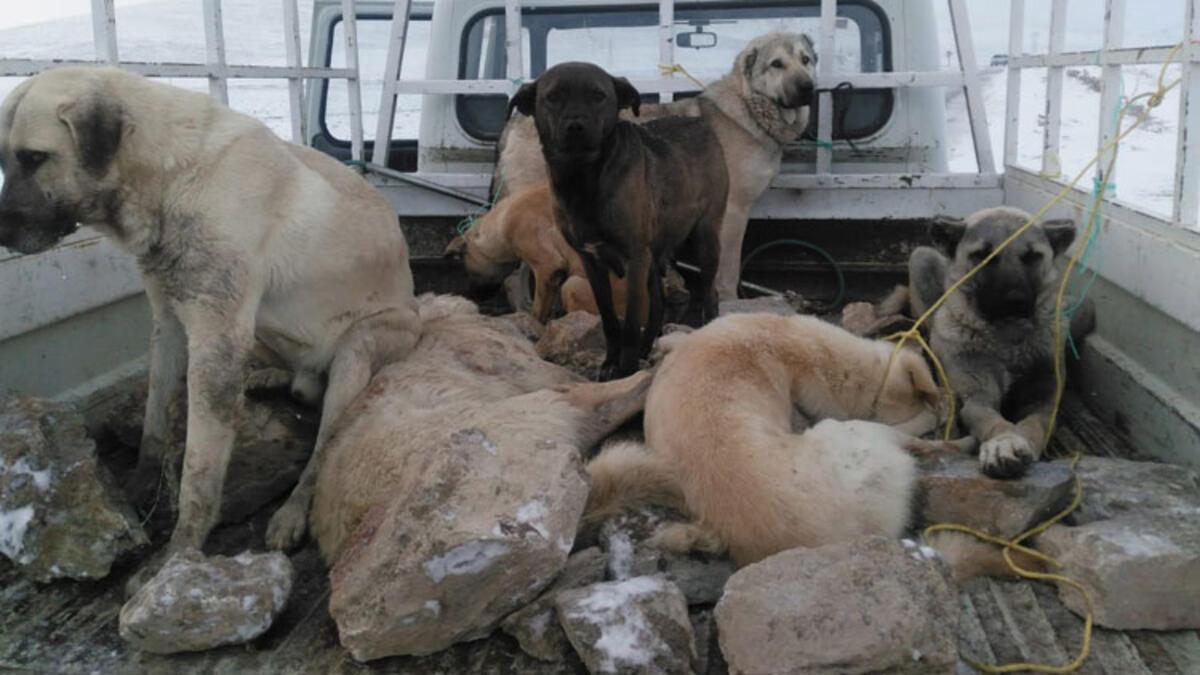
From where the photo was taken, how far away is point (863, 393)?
354 cm

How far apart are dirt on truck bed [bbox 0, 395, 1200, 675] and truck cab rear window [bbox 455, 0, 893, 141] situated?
4.03 meters

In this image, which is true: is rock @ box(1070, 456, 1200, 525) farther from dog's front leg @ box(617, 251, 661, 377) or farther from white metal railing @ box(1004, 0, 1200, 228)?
dog's front leg @ box(617, 251, 661, 377)

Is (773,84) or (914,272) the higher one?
(773,84)

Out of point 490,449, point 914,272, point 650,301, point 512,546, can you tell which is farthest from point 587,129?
point 512,546

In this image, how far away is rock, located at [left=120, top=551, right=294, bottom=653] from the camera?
2479mm

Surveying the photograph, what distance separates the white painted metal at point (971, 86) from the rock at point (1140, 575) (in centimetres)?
338

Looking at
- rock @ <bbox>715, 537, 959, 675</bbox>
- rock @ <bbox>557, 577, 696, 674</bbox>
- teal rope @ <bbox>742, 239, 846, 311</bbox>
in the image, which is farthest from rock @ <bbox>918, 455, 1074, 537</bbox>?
teal rope @ <bbox>742, 239, 846, 311</bbox>

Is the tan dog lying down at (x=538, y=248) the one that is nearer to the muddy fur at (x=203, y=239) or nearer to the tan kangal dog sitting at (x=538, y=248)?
the tan kangal dog sitting at (x=538, y=248)

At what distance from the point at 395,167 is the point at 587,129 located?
3399 millimetres

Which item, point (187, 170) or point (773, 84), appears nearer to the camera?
point (187, 170)

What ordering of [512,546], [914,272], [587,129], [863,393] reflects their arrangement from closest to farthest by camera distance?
[512,546] < [863,393] < [587,129] < [914,272]

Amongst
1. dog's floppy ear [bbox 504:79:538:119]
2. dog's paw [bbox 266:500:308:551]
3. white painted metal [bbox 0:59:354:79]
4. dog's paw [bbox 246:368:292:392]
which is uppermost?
white painted metal [bbox 0:59:354:79]

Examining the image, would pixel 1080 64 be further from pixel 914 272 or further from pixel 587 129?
pixel 587 129

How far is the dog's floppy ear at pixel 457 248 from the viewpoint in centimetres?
592
